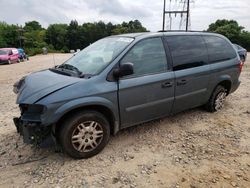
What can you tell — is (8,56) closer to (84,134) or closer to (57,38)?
(84,134)

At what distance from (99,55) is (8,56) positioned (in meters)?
21.3

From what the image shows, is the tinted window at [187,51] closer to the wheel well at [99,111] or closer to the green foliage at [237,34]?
the wheel well at [99,111]

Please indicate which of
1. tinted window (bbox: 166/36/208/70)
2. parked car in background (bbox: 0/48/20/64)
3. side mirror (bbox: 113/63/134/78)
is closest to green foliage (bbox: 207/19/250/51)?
parked car in background (bbox: 0/48/20/64)

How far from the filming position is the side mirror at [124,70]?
365cm

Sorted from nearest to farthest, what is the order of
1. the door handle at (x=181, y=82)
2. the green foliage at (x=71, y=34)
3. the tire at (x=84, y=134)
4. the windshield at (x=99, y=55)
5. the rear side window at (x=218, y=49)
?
the tire at (x=84, y=134) → the windshield at (x=99, y=55) → the door handle at (x=181, y=82) → the rear side window at (x=218, y=49) → the green foliage at (x=71, y=34)

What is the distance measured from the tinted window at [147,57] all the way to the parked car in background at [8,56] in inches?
835

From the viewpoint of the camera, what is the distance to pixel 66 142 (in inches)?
140

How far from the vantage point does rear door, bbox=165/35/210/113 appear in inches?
178

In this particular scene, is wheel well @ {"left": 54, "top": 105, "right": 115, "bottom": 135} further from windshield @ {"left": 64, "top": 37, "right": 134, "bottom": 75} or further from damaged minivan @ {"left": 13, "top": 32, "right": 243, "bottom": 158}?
windshield @ {"left": 64, "top": 37, "right": 134, "bottom": 75}

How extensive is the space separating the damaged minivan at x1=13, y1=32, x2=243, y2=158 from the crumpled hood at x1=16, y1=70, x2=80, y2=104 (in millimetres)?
14

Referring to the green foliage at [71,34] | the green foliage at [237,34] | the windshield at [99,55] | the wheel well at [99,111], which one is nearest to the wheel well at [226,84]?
the windshield at [99,55]

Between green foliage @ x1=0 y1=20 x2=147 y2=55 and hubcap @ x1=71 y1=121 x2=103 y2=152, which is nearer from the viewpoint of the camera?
hubcap @ x1=71 y1=121 x2=103 y2=152

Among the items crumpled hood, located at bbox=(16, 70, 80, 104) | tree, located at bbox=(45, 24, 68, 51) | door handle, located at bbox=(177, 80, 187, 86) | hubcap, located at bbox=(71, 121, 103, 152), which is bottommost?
tree, located at bbox=(45, 24, 68, 51)

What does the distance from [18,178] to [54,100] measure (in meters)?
1.14
